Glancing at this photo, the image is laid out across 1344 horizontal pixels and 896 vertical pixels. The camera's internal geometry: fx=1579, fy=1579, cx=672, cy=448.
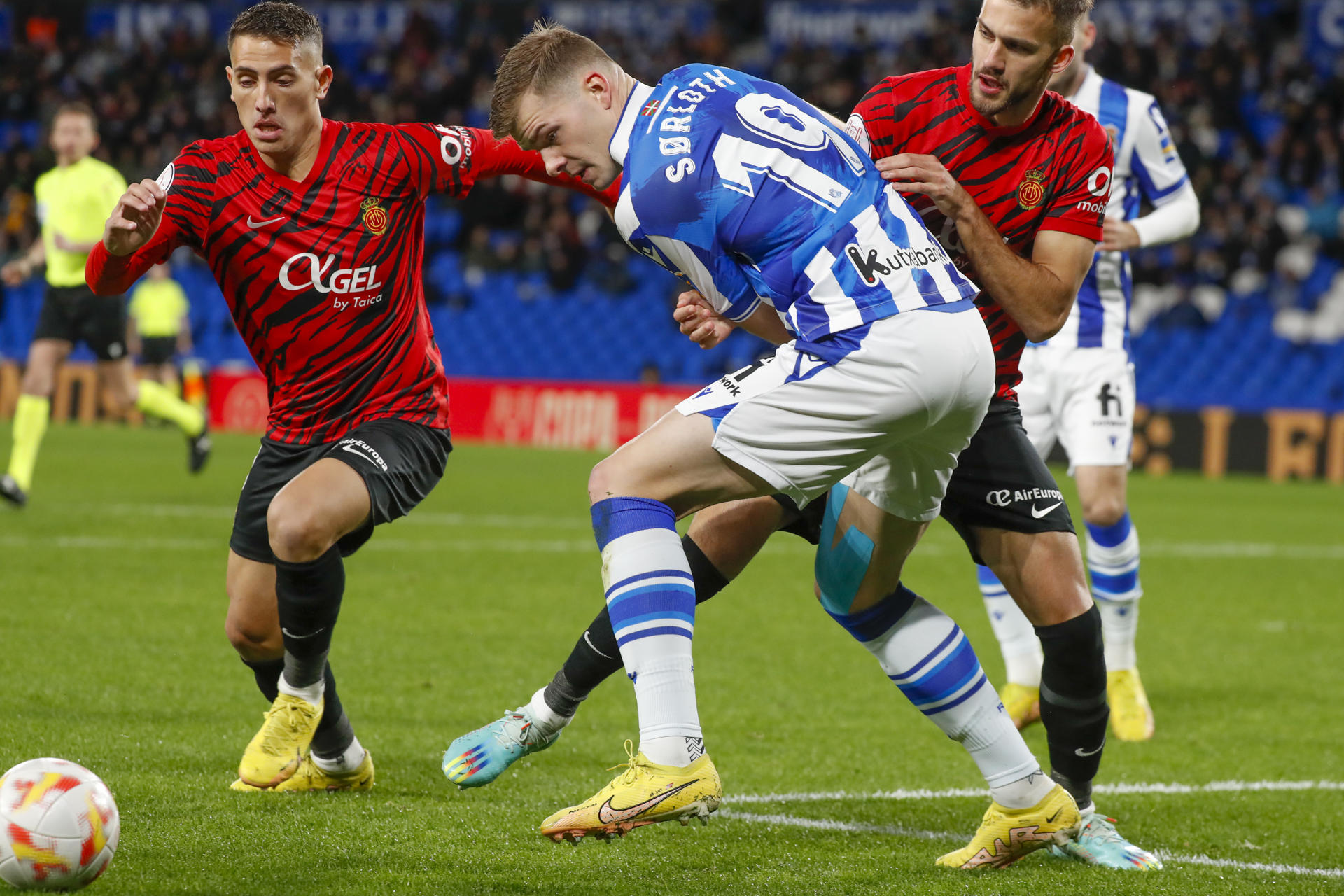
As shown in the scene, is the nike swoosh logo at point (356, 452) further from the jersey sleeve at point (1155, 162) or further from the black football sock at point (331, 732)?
the jersey sleeve at point (1155, 162)

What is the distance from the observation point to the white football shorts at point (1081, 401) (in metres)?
5.79

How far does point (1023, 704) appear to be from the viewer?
18.7 feet

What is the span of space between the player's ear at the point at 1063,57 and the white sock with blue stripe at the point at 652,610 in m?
1.39

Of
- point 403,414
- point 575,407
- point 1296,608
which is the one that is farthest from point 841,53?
point 403,414

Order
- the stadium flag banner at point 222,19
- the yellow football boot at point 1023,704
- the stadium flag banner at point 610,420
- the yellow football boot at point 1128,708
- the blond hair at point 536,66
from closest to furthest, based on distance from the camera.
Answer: the blond hair at point 536,66 < the yellow football boot at point 1128,708 < the yellow football boot at point 1023,704 < the stadium flag banner at point 610,420 < the stadium flag banner at point 222,19

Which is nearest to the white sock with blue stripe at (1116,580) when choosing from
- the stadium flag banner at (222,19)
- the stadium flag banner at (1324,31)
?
the stadium flag banner at (1324,31)

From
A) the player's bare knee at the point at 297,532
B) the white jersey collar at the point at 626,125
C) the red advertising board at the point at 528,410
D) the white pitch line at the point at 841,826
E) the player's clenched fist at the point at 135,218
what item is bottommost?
the red advertising board at the point at 528,410

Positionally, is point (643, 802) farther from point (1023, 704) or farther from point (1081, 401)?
point (1081, 401)

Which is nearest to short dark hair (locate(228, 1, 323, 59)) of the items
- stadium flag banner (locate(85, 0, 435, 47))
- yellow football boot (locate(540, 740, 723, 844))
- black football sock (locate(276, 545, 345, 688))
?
black football sock (locate(276, 545, 345, 688))

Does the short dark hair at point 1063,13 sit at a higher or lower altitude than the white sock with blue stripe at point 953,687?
higher

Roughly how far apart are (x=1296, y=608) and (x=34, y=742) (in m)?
6.61

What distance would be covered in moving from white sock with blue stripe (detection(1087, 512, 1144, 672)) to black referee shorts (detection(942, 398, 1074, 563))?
7.00ft

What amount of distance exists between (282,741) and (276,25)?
188 centimetres

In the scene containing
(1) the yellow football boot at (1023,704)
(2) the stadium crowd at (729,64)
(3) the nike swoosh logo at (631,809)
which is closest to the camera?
(3) the nike swoosh logo at (631,809)
